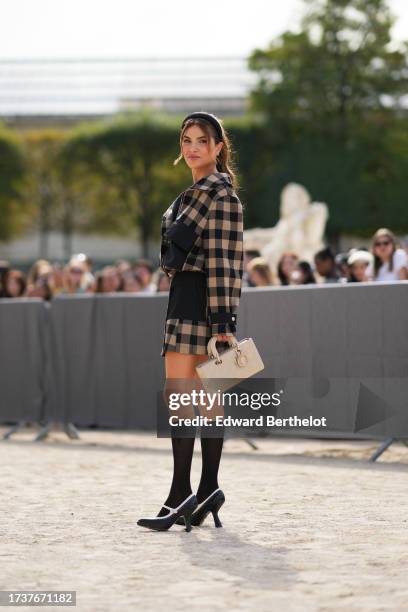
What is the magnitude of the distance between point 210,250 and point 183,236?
142 millimetres

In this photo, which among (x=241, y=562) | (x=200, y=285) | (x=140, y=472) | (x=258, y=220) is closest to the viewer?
(x=241, y=562)

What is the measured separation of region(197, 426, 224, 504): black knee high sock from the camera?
7.34 meters

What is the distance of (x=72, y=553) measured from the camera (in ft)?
21.9

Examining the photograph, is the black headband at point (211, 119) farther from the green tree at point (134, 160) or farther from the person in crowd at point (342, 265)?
the green tree at point (134, 160)

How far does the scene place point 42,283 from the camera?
17.3m

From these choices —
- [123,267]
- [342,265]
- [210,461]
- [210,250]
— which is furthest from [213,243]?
[123,267]

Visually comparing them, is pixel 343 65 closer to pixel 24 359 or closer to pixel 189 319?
pixel 24 359

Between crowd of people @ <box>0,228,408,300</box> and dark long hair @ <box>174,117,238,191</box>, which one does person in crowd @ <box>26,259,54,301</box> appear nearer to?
crowd of people @ <box>0,228,408,300</box>

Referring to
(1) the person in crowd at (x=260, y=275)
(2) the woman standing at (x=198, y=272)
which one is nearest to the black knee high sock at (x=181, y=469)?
(2) the woman standing at (x=198, y=272)

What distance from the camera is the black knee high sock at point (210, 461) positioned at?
734 cm

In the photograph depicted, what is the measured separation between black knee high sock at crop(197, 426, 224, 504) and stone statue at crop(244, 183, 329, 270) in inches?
1185

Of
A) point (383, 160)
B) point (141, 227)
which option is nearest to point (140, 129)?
point (141, 227)

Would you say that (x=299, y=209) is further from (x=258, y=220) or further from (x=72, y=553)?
(x=72, y=553)

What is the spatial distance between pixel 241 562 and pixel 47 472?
457 centimetres
